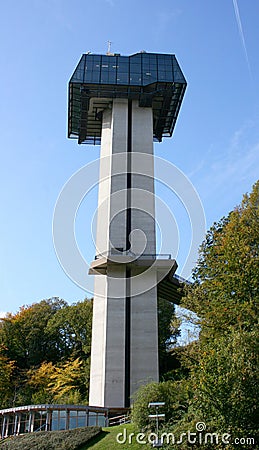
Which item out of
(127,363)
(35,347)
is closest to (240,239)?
(127,363)

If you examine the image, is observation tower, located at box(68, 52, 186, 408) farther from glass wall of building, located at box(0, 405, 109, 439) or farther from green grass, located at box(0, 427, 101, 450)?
green grass, located at box(0, 427, 101, 450)

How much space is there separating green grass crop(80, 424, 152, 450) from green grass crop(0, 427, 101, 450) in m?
0.29

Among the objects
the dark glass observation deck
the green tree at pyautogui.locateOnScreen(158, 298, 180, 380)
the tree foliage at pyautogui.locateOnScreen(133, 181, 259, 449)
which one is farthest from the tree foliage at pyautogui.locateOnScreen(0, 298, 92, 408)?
the tree foliage at pyautogui.locateOnScreen(133, 181, 259, 449)

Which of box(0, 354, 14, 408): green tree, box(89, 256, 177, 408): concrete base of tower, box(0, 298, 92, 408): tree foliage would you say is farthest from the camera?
box(0, 298, 92, 408): tree foliage

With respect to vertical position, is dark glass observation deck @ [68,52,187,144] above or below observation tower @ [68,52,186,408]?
above

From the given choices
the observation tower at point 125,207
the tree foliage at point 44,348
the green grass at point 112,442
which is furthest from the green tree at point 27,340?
the green grass at point 112,442

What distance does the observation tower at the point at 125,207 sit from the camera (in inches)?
1233

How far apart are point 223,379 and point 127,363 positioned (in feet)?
54.3

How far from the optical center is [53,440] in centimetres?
2091

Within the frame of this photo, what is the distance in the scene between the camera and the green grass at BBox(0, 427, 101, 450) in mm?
20359

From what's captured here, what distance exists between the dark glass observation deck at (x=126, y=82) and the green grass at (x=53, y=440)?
88.0ft

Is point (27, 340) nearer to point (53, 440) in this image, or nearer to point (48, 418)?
point (48, 418)

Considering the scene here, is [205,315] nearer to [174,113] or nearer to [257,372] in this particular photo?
[257,372]

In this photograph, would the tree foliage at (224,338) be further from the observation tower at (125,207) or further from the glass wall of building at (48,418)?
the observation tower at (125,207)
